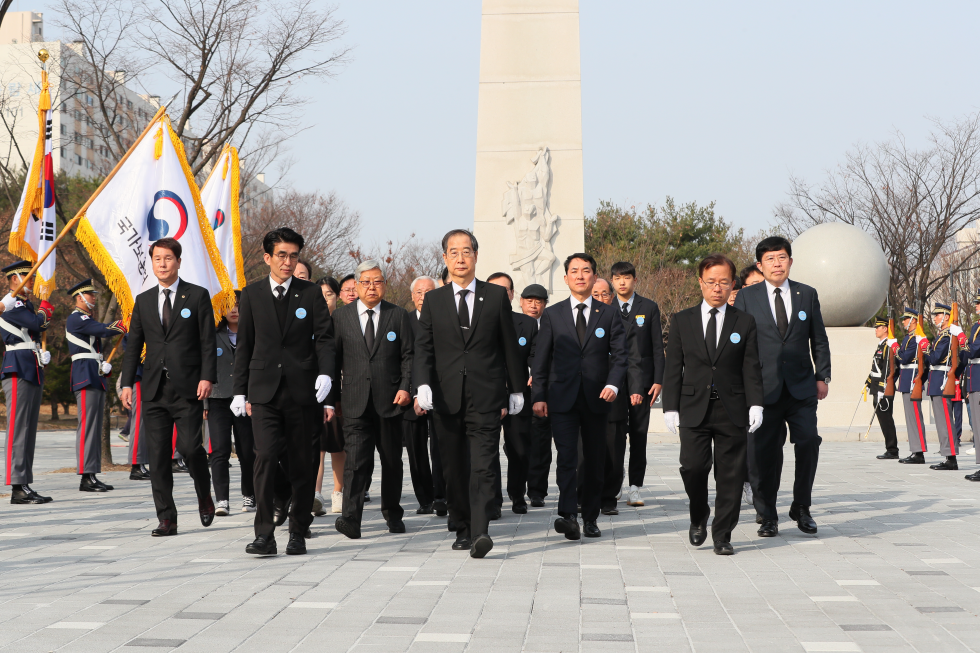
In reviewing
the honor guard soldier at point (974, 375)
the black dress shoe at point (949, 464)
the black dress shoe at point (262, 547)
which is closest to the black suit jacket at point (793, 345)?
the black dress shoe at point (262, 547)

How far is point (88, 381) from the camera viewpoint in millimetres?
9828

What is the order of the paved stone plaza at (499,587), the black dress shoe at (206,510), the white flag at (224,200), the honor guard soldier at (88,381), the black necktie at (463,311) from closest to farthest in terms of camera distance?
1. the paved stone plaza at (499,587)
2. the black necktie at (463,311)
3. the black dress shoe at (206,510)
4. the honor guard soldier at (88,381)
5. the white flag at (224,200)

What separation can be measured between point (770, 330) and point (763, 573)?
2075mm

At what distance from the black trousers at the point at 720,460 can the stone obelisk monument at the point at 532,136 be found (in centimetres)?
1363

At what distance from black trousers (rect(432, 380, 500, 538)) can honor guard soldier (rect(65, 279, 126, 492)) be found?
15.4 ft

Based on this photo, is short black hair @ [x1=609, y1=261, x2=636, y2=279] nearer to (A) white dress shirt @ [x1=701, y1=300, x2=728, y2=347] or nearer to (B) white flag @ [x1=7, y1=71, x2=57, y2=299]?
(A) white dress shirt @ [x1=701, y1=300, x2=728, y2=347]

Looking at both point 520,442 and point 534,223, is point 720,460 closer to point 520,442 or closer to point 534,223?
point 520,442

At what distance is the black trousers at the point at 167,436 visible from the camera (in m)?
6.96

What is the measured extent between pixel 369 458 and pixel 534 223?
1346cm

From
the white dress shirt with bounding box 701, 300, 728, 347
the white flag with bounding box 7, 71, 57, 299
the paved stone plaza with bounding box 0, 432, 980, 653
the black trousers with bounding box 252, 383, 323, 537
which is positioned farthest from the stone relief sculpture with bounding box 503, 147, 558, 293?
the black trousers with bounding box 252, 383, 323, 537

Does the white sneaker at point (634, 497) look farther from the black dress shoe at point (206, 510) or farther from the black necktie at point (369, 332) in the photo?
the black dress shoe at point (206, 510)

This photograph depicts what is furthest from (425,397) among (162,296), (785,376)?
(785,376)

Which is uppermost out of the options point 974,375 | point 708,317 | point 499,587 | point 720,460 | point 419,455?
point 708,317

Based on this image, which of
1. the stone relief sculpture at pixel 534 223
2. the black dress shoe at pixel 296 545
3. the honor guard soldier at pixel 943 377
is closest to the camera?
the black dress shoe at pixel 296 545
